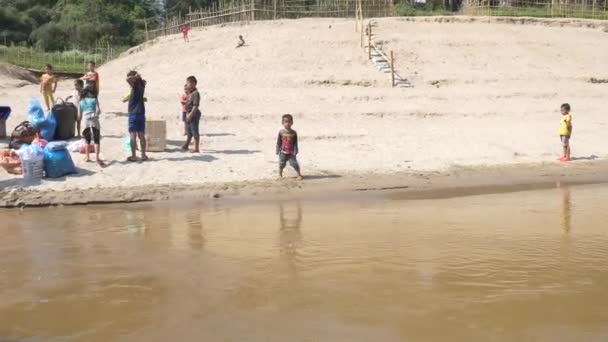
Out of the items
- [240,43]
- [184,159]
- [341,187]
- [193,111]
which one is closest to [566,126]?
[341,187]

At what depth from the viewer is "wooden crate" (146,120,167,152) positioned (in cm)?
1164

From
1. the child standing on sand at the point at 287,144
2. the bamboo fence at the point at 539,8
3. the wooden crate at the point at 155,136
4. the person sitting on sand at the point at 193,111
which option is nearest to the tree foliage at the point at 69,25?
the bamboo fence at the point at 539,8

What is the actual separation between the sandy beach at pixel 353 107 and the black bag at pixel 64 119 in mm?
639

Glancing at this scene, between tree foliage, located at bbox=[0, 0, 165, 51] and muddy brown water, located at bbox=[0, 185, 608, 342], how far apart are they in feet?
131

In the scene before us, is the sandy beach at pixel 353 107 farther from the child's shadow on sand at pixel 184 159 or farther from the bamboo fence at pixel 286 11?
the bamboo fence at pixel 286 11

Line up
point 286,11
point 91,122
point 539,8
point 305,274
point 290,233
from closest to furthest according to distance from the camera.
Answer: point 305,274 < point 290,233 < point 91,122 < point 286,11 < point 539,8

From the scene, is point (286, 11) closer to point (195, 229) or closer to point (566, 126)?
point (566, 126)

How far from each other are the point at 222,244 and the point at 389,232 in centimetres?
185

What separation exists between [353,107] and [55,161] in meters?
8.91

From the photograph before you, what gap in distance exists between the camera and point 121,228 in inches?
304

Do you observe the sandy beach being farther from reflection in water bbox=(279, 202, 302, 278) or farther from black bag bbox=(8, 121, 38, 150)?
reflection in water bbox=(279, 202, 302, 278)

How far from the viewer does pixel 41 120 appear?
1164cm

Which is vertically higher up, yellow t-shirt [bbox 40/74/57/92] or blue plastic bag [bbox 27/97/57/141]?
yellow t-shirt [bbox 40/74/57/92]

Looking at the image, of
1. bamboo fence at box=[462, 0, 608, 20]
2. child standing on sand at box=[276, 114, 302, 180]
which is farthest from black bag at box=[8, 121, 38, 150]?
bamboo fence at box=[462, 0, 608, 20]
